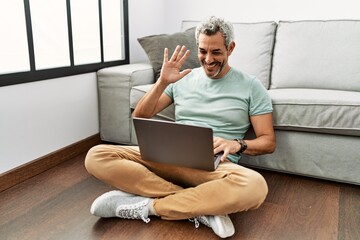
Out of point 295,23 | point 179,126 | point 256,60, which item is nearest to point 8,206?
point 179,126

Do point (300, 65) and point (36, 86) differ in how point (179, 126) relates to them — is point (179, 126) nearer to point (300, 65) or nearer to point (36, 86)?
point (36, 86)

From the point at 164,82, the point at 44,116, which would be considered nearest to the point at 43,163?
the point at 44,116

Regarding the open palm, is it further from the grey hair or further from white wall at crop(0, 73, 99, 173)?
white wall at crop(0, 73, 99, 173)

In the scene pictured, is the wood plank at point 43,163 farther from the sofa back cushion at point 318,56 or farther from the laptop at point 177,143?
the sofa back cushion at point 318,56

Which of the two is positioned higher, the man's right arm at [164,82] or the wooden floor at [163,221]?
the man's right arm at [164,82]

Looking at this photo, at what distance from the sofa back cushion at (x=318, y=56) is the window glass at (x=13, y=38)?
1.50m

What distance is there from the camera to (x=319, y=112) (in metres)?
1.69

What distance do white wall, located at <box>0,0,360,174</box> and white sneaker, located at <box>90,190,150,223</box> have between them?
2.08 feet

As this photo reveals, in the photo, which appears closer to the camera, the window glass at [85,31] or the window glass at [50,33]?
the window glass at [50,33]

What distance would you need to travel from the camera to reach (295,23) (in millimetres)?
2236

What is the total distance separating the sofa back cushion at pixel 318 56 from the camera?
202cm

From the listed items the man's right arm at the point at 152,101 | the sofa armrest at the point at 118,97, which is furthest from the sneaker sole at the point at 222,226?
the sofa armrest at the point at 118,97

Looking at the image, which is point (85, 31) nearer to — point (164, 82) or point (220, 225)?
point (164, 82)

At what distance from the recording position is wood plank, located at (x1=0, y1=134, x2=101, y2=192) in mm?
1726
